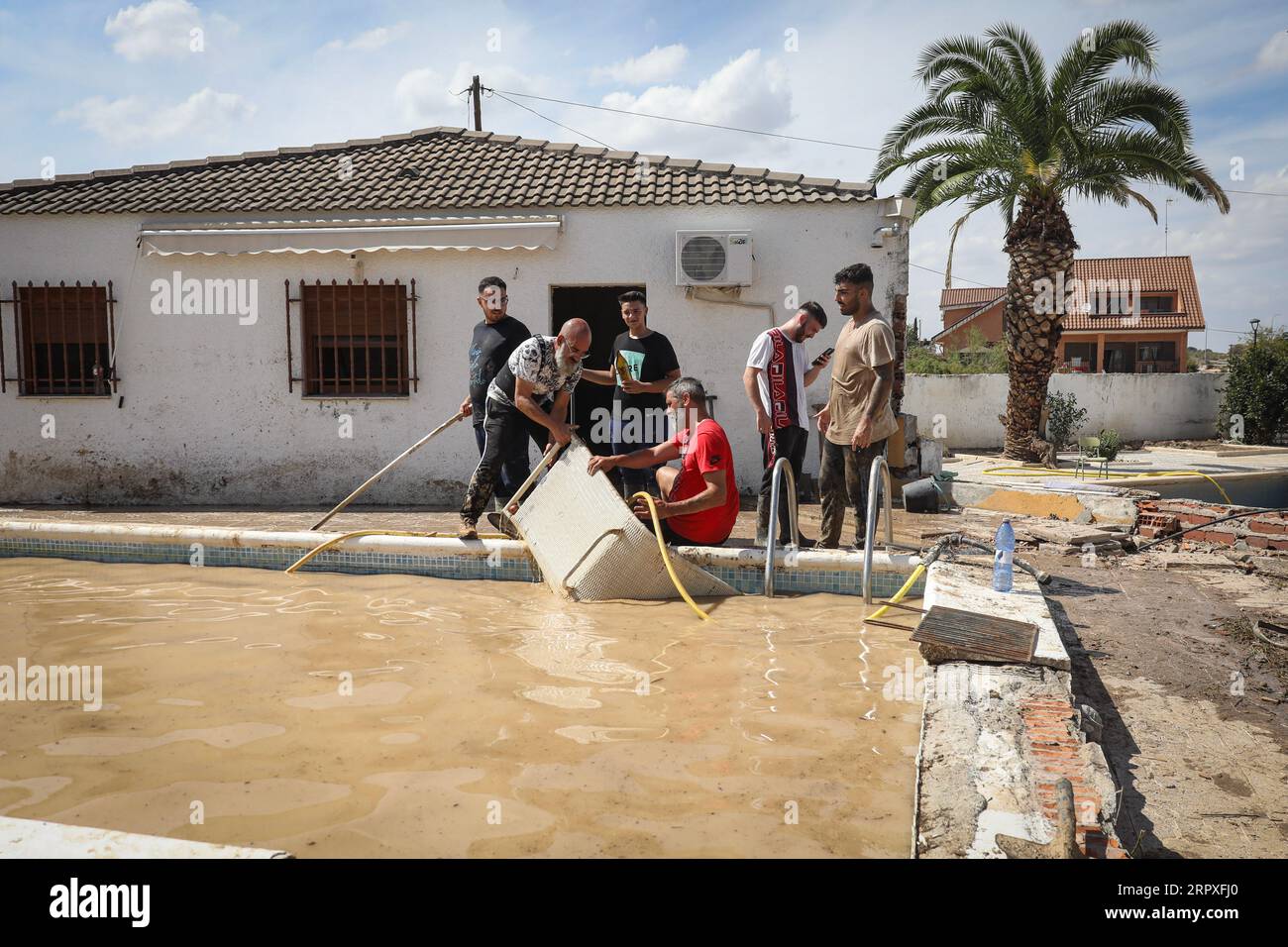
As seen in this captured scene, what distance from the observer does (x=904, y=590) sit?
4945 millimetres

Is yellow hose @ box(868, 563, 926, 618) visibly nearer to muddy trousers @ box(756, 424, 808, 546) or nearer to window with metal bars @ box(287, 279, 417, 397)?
muddy trousers @ box(756, 424, 808, 546)

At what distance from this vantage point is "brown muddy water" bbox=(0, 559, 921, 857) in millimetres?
2625

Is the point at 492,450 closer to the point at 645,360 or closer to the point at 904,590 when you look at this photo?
the point at 645,360

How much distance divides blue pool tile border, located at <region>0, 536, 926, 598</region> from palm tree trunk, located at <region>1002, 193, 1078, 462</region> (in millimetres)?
11708

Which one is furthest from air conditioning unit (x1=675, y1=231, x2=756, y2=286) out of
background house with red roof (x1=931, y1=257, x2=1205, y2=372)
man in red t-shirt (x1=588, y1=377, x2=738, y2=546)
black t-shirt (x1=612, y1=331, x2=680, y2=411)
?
background house with red roof (x1=931, y1=257, x2=1205, y2=372)

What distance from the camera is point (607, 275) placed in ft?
32.9

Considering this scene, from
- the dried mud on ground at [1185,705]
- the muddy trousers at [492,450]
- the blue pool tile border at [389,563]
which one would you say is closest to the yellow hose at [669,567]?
the blue pool tile border at [389,563]

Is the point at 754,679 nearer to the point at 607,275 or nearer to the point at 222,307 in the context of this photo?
the point at 607,275

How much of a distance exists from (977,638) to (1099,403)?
66.5 feet

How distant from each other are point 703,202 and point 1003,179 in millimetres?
7999

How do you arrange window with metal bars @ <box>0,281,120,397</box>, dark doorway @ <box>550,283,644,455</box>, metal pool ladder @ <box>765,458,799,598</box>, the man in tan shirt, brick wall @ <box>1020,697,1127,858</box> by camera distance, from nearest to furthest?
1. brick wall @ <box>1020,697,1127,858</box>
2. metal pool ladder @ <box>765,458,799,598</box>
3. the man in tan shirt
4. window with metal bars @ <box>0,281,120,397</box>
5. dark doorway @ <box>550,283,644,455</box>

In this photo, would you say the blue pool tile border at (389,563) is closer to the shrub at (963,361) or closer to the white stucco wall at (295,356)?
the white stucco wall at (295,356)
